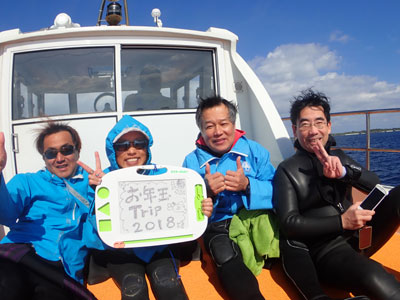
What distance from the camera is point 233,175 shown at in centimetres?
196

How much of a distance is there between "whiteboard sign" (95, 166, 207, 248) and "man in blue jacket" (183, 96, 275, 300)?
199mm

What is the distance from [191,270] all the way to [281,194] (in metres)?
0.89

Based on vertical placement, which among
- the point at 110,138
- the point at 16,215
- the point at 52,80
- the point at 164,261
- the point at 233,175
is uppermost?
the point at 52,80

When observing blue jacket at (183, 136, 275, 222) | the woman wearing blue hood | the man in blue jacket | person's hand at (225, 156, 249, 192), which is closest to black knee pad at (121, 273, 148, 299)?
the woman wearing blue hood

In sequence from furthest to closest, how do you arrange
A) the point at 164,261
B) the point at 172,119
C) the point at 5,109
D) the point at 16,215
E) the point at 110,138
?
the point at 172,119 < the point at 5,109 < the point at 110,138 < the point at 164,261 < the point at 16,215

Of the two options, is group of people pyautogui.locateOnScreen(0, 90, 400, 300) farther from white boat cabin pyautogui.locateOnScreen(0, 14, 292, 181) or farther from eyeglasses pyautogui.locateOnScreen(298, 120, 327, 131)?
white boat cabin pyautogui.locateOnScreen(0, 14, 292, 181)

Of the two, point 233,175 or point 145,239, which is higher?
point 233,175

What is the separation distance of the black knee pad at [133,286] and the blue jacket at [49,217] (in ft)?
1.06

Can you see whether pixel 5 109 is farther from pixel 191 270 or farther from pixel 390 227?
pixel 390 227

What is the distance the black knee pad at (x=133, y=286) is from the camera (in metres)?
1.70

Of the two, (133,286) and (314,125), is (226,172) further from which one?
(133,286)

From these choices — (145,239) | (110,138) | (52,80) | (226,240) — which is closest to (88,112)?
(52,80)

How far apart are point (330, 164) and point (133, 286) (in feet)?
4.93

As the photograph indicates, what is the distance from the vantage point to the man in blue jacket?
196cm
